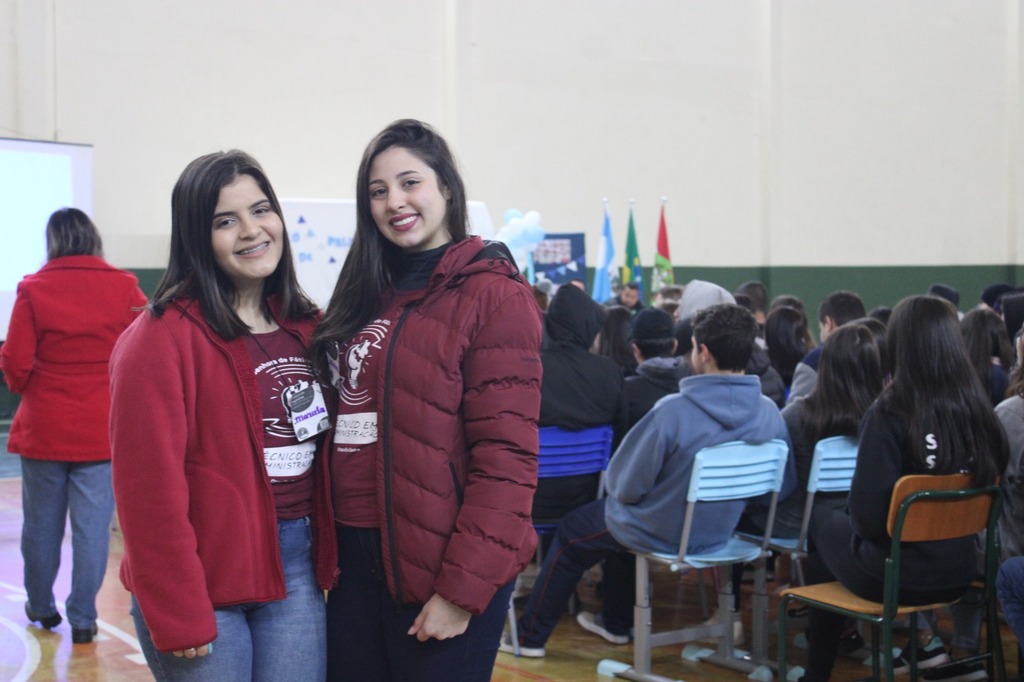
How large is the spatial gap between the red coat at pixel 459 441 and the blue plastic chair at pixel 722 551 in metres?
1.71

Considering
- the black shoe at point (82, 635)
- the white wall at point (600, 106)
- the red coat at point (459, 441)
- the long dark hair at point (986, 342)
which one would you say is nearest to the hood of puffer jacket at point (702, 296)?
the long dark hair at point (986, 342)

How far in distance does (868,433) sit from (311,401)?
5.51 feet

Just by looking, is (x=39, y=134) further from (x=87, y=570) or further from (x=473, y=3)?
(x=87, y=570)

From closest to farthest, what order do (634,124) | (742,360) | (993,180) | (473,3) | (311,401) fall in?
(311,401), (742,360), (473,3), (634,124), (993,180)

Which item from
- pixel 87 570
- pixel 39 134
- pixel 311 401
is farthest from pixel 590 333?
pixel 39 134

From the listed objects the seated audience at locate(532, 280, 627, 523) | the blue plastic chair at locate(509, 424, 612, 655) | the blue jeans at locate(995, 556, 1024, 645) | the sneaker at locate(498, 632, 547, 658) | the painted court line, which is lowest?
the painted court line

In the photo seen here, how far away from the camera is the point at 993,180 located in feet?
45.9

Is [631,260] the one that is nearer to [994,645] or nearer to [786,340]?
[786,340]

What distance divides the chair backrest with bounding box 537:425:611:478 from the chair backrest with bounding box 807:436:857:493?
0.80 meters

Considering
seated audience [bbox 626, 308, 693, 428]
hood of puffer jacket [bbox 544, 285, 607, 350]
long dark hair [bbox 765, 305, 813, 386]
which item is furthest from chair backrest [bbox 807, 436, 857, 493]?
long dark hair [bbox 765, 305, 813, 386]

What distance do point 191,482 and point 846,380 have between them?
7.90 ft

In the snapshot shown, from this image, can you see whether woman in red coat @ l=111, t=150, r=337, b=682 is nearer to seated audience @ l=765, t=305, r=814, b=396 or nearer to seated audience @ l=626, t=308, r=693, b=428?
seated audience @ l=626, t=308, r=693, b=428

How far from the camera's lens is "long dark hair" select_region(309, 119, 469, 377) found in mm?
1820

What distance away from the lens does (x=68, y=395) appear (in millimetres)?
4055
